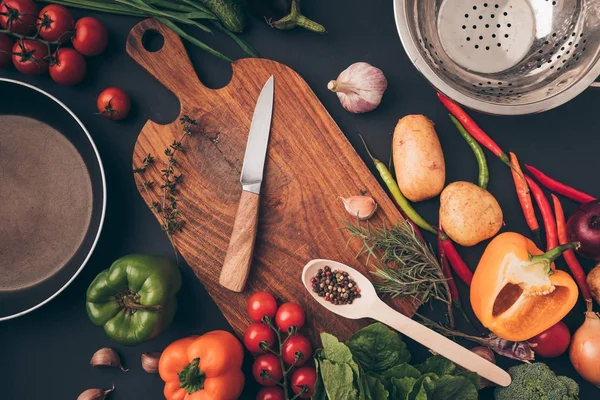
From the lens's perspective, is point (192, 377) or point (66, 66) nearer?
point (192, 377)

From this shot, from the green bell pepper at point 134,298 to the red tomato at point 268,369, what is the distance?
0.30m

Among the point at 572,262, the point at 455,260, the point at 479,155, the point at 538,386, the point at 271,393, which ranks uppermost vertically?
the point at 479,155

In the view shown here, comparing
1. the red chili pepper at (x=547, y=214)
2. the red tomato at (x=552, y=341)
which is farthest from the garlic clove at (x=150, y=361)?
the red chili pepper at (x=547, y=214)

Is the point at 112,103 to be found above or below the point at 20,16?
below

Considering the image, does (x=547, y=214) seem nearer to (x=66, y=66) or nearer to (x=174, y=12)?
(x=174, y=12)

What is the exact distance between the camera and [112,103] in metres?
1.51

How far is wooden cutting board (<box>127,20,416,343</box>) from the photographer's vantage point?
1.48 m

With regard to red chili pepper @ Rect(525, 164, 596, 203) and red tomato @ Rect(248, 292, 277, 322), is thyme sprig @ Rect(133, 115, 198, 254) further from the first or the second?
red chili pepper @ Rect(525, 164, 596, 203)

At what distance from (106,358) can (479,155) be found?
52.3 inches

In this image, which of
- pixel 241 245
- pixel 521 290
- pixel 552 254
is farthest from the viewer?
pixel 241 245

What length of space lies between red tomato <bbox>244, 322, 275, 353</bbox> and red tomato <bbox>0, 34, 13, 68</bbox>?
1121 millimetres

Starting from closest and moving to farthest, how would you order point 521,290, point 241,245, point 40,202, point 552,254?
point 552,254 < point 521,290 < point 241,245 < point 40,202

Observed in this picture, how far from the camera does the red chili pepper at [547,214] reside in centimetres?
146

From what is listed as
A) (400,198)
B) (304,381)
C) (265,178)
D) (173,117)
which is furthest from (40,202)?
(400,198)
